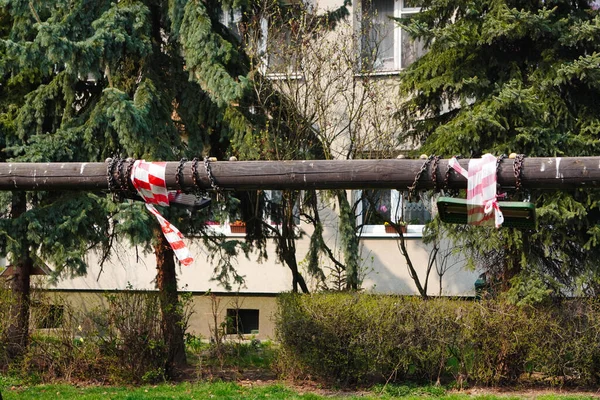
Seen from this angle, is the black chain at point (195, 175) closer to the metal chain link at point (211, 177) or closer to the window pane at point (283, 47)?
the metal chain link at point (211, 177)

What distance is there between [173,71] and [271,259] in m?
5.54

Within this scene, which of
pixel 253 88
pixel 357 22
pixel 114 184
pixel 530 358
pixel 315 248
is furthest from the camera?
pixel 357 22

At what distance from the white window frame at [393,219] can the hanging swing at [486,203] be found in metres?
8.69

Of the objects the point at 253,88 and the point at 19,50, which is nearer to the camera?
the point at 19,50

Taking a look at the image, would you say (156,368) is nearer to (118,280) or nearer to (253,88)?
(253,88)

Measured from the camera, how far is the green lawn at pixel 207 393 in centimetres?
1152

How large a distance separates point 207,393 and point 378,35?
7773mm

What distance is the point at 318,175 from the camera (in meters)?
7.79

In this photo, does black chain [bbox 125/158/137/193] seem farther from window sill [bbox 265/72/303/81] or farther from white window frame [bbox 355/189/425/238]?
white window frame [bbox 355/189/425/238]

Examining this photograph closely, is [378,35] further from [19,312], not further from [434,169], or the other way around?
[434,169]

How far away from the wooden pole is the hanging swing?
77 mm

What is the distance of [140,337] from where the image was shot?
40.9ft

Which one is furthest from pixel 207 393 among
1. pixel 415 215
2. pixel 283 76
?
pixel 415 215

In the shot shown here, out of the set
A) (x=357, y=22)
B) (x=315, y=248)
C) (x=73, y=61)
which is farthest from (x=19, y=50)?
(x=357, y=22)
